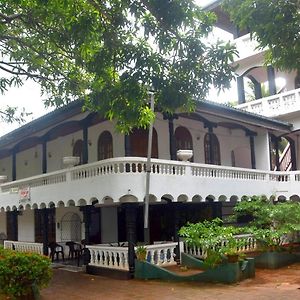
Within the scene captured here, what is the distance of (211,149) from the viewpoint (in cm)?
1847

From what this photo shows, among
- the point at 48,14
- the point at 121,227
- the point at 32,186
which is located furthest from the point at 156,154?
the point at 48,14

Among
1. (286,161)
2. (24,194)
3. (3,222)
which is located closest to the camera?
(24,194)

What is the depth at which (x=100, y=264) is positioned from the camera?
48.9 ft

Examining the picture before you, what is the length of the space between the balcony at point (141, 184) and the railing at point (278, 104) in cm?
317

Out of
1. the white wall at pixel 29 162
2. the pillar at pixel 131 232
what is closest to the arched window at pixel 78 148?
the white wall at pixel 29 162

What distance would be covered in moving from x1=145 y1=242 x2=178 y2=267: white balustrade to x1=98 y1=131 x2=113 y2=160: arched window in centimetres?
454

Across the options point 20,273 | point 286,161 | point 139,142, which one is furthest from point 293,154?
point 20,273

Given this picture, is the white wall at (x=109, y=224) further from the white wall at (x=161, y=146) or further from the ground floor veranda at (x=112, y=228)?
the white wall at (x=161, y=146)

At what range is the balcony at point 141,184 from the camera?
13.8 m

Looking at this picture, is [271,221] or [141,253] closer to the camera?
[141,253]

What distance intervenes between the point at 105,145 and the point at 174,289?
7.69 m

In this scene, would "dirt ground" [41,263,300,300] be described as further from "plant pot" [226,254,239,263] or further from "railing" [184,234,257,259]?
"railing" [184,234,257,259]

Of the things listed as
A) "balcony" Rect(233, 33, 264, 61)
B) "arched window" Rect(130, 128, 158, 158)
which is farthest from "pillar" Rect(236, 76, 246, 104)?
"arched window" Rect(130, 128, 158, 158)

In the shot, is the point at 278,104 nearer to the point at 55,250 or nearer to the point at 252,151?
the point at 252,151
